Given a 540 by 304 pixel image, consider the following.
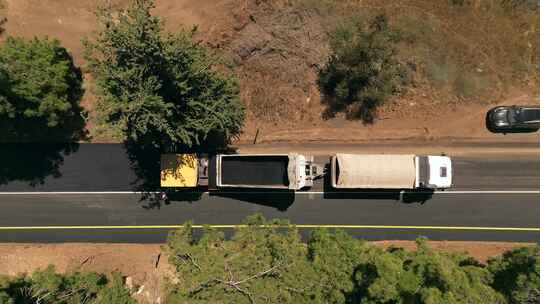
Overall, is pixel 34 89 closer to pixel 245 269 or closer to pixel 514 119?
pixel 245 269

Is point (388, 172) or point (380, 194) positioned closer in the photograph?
point (388, 172)

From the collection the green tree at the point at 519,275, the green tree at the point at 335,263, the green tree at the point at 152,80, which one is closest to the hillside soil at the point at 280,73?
the green tree at the point at 152,80

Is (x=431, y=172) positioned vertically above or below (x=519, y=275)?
above

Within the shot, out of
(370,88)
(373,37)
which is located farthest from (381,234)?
(373,37)

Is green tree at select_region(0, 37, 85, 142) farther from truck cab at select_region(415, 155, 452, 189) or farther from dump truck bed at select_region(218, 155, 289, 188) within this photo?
truck cab at select_region(415, 155, 452, 189)

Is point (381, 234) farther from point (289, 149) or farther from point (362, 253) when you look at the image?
point (289, 149)

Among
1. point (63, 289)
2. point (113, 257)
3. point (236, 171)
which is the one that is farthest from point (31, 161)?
point (236, 171)
